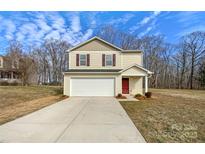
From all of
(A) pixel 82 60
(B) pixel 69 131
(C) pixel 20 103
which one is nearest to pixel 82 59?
(A) pixel 82 60

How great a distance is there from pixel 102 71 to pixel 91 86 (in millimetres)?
1816

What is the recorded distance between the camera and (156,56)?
1820 inches

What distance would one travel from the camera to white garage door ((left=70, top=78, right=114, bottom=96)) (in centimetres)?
1814

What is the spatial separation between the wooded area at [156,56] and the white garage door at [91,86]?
26234 mm

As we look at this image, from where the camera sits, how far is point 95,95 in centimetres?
1814

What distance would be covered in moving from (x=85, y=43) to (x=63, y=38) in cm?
2709

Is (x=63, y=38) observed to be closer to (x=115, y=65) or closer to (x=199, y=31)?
(x=115, y=65)

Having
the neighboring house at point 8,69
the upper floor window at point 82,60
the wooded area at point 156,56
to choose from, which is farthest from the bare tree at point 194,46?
the neighboring house at point 8,69

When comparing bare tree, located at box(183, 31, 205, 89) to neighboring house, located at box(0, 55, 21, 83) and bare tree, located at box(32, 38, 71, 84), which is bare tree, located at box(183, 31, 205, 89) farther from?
neighboring house, located at box(0, 55, 21, 83)

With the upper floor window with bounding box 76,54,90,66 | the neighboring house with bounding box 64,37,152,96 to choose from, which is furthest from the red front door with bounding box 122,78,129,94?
the upper floor window with bounding box 76,54,90,66

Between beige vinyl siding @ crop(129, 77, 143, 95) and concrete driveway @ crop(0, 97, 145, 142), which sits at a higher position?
beige vinyl siding @ crop(129, 77, 143, 95)

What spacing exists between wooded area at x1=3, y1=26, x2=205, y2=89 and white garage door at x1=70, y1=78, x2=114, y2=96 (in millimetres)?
26234

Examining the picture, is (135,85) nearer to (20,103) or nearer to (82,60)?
(82,60)
